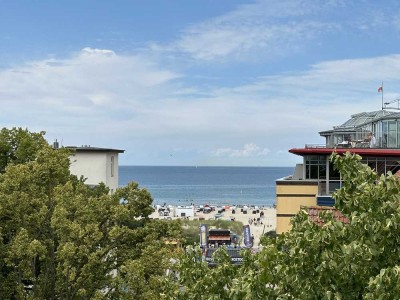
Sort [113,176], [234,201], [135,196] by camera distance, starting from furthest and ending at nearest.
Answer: [234,201] → [113,176] → [135,196]

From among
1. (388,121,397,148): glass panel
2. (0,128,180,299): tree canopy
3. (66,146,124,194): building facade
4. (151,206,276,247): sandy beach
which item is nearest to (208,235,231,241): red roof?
(388,121,397,148): glass panel

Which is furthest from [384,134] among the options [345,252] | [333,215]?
[345,252]

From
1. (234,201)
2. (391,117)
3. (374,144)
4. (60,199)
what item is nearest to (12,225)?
(60,199)

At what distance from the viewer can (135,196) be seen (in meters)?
21.6

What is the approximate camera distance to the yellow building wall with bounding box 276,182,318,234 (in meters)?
39.7

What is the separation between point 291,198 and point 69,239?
977 inches

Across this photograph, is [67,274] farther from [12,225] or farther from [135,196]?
[135,196]

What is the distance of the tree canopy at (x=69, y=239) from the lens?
1764 centimetres

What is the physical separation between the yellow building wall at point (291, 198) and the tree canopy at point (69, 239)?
768 inches

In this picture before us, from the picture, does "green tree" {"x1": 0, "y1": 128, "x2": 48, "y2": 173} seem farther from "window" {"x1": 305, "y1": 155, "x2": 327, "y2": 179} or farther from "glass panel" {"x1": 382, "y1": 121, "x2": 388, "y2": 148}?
"glass panel" {"x1": 382, "y1": 121, "x2": 388, "y2": 148}

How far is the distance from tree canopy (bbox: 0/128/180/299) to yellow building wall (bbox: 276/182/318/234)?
64.0 ft

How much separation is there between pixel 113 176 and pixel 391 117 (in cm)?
2641

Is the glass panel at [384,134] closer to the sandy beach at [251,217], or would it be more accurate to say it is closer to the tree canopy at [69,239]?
the tree canopy at [69,239]

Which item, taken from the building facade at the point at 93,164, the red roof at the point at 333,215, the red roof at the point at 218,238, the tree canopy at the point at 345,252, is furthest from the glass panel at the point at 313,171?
the tree canopy at the point at 345,252
